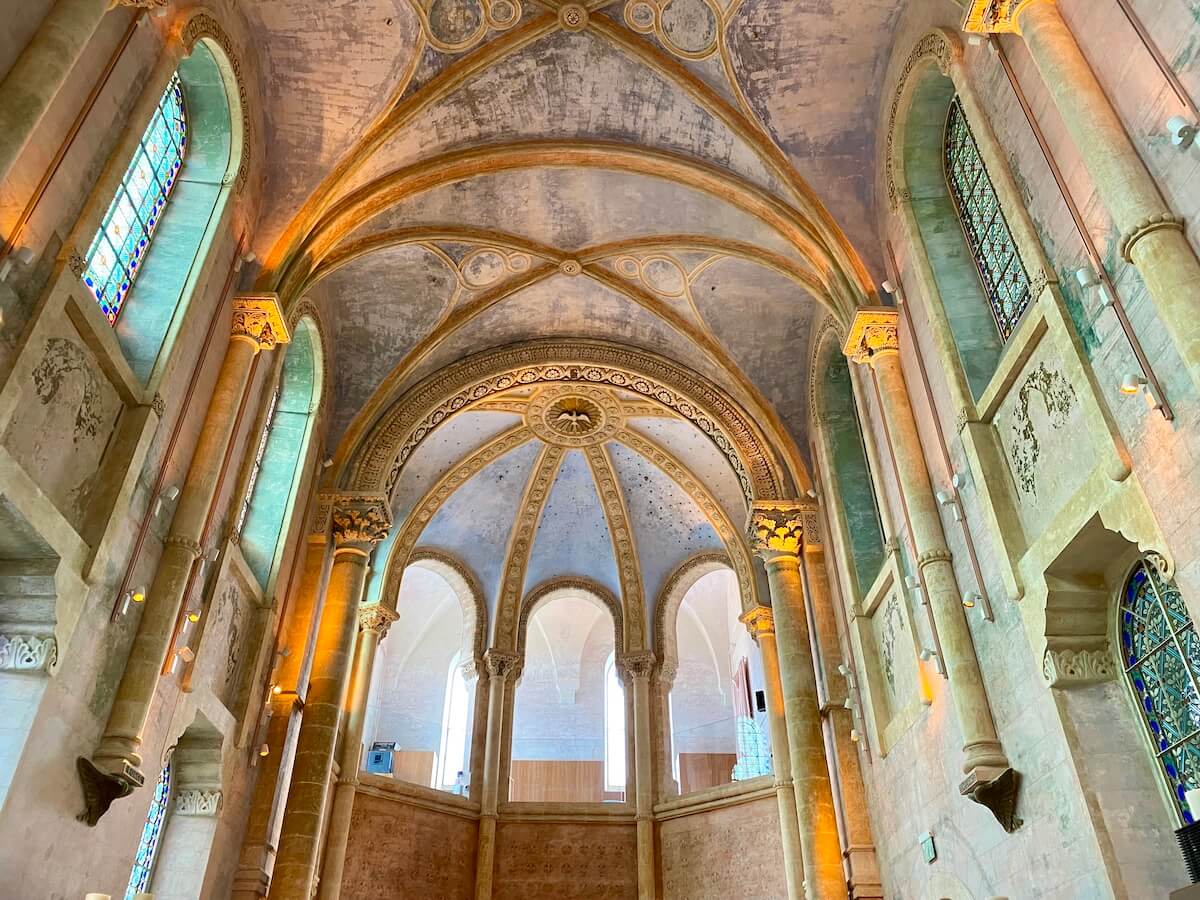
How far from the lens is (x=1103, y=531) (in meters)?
6.69

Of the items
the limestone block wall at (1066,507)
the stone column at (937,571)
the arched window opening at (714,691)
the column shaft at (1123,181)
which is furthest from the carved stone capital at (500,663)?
the column shaft at (1123,181)

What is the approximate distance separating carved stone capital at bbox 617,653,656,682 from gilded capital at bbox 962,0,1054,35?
47.0ft

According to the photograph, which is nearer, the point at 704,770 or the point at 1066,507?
the point at 1066,507

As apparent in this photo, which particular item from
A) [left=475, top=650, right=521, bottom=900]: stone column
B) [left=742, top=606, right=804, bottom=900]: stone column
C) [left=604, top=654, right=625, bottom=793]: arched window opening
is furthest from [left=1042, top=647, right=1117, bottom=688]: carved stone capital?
[left=604, top=654, right=625, bottom=793]: arched window opening

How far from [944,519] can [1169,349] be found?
12.1 ft

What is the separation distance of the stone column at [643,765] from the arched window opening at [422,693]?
348cm

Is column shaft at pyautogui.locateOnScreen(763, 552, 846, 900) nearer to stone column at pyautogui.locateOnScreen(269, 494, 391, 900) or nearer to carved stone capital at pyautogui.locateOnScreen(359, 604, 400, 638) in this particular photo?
stone column at pyautogui.locateOnScreen(269, 494, 391, 900)

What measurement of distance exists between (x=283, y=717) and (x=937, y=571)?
8.38m

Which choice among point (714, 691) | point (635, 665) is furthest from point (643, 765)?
point (714, 691)

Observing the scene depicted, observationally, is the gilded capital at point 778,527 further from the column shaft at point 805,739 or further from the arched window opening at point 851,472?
the arched window opening at point 851,472

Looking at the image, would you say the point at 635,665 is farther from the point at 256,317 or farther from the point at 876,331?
the point at 256,317

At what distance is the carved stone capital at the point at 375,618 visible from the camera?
1722 cm

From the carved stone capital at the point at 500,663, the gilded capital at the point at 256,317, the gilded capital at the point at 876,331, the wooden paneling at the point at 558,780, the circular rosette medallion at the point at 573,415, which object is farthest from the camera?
the wooden paneling at the point at 558,780

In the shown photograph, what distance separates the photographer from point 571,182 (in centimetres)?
1398
